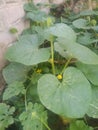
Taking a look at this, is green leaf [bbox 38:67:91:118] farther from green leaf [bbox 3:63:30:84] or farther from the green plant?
green leaf [bbox 3:63:30:84]

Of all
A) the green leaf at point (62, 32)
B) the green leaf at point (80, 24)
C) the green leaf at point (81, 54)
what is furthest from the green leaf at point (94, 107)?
the green leaf at point (80, 24)

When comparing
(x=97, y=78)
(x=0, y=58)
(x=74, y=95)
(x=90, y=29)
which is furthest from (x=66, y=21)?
(x=74, y=95)

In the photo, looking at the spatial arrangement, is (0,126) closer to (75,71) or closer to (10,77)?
(10,77)

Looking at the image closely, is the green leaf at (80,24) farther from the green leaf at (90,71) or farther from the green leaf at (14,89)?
the green leaf at (14,89)

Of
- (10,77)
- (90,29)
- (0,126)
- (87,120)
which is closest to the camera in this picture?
(0,126)

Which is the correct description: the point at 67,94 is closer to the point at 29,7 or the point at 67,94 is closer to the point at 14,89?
the point at 14,89

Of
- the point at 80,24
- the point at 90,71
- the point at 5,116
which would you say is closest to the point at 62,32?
the point at 90,71
